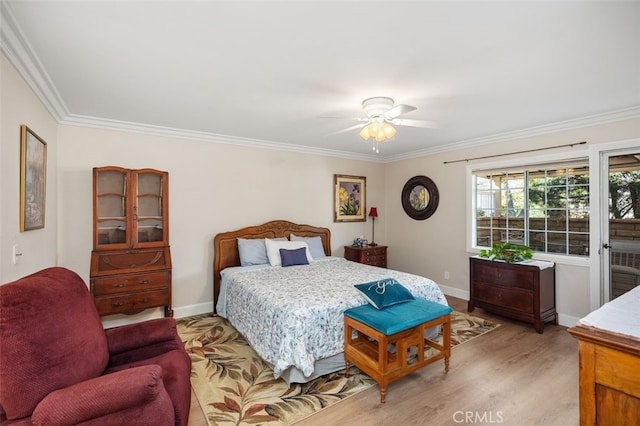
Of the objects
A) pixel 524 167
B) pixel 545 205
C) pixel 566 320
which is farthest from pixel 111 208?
pixel 566 320

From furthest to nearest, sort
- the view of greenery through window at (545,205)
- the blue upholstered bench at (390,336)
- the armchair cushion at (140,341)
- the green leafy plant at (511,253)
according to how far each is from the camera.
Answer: the green leafy plant at (511,253), the view of greenery through window at (545,205), the blue upholstered bench at (390,336), the armchair cushion at (140,341)

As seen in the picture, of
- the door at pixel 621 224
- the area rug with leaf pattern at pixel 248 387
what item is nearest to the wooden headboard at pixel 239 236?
the area rug with leaf pattern at pixel 248 387

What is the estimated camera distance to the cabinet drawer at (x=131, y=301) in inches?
121

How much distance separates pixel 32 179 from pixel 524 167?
17.3 ft

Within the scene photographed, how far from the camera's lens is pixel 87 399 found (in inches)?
49.4

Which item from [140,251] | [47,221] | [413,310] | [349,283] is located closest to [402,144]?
[349,283]

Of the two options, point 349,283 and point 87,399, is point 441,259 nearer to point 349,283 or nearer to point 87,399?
point 349,283

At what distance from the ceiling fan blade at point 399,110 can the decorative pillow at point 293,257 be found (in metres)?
2.10

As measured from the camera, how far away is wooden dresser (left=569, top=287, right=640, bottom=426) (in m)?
1.11

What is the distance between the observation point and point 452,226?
4.77m

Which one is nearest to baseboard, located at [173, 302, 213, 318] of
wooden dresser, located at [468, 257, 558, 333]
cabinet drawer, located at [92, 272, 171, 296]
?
cabinet drawer, located at [92, 272, 171, 296]

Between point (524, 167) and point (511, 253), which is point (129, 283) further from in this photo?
point (524, 167)

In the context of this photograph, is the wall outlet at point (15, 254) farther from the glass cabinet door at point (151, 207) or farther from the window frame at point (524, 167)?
the window frame at point (524, 167)

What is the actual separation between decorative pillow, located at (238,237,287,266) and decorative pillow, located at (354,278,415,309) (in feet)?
5.72
